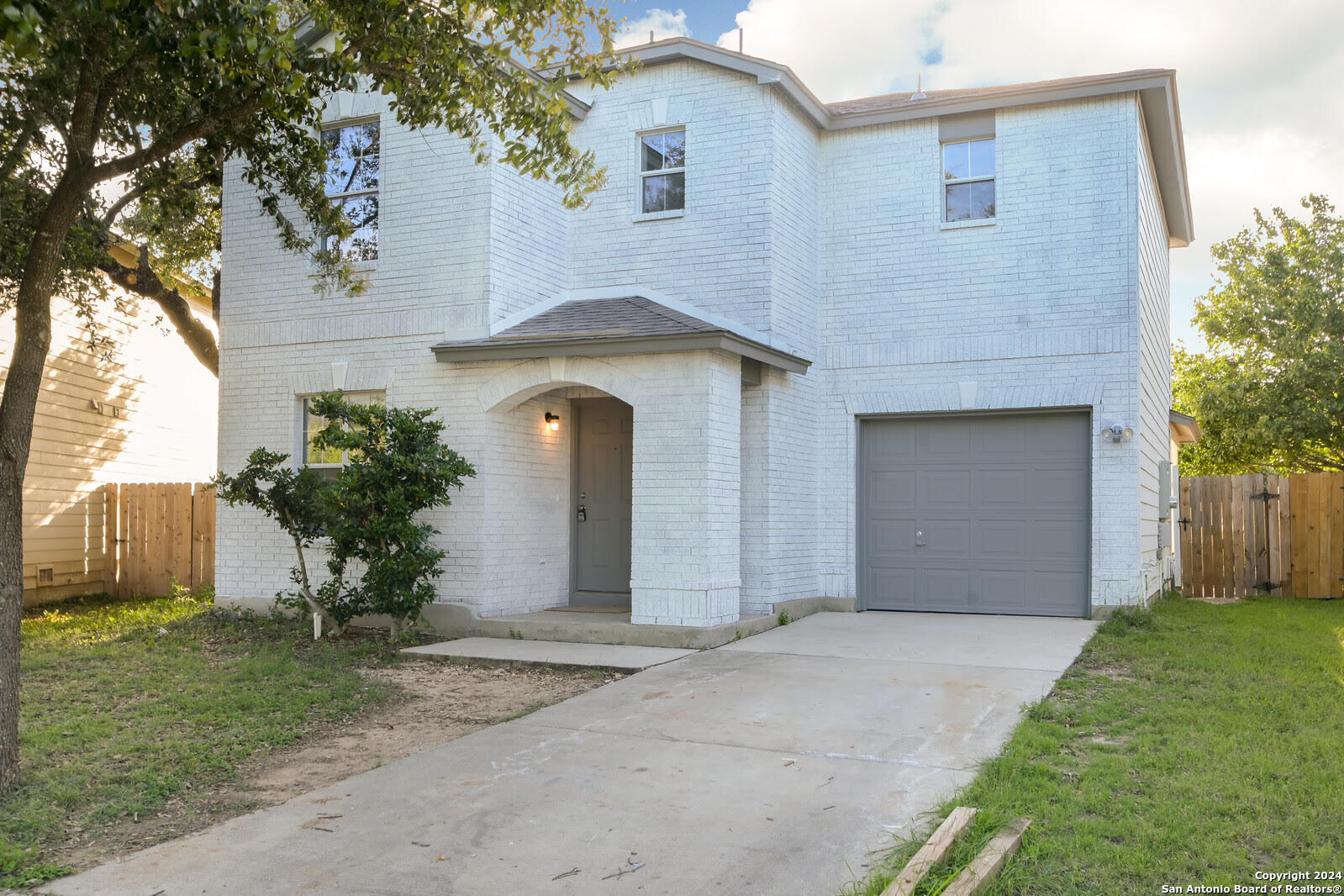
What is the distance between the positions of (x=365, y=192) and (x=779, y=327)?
4997mm

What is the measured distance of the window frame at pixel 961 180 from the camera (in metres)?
12.1

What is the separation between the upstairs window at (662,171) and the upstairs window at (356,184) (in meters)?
3.11

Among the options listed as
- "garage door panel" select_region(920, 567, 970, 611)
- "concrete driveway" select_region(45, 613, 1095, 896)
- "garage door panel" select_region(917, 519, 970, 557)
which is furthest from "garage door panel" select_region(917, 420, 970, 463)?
"concrete driveway" select_region(45, 613, 1095, 896)

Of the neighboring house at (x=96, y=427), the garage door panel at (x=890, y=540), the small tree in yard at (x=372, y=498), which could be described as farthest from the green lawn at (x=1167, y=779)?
the neighboring house at (x=96, y=427)

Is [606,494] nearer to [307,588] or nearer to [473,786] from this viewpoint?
[307,588]

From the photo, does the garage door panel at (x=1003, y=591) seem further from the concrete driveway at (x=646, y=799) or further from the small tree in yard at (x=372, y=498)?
the small tree in yard at (x=372, y=498)

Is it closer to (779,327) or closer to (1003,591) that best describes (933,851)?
(779,327)

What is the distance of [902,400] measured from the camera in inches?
486

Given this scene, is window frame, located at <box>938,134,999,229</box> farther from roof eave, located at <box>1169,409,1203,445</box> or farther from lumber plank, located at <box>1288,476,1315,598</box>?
lumber plank, located at <box>1288,476,1315,598</box>

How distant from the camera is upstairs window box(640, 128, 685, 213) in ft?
40.5

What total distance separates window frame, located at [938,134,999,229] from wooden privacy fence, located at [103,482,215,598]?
35.4 ft

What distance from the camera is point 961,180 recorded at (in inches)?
484

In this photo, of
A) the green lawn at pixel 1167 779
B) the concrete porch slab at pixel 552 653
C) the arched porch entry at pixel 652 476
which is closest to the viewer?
the green lawn at pixel 1167 779

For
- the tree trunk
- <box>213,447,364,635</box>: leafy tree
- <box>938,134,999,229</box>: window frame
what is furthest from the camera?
<box>938,134,999,229</box>: window frame
